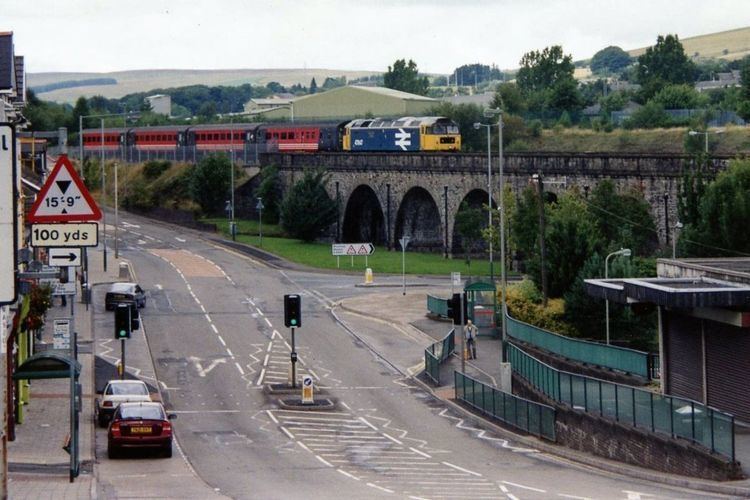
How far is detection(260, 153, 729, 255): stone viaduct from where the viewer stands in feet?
249

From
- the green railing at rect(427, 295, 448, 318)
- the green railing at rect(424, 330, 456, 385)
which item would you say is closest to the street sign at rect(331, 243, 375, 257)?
the green railing at rect(427, 295, 448, 318)

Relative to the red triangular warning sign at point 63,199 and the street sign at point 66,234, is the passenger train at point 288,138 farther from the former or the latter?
the red triangular warning sign at point 63,199

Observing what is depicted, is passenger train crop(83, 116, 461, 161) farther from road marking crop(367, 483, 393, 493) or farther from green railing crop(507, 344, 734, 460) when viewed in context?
road marking crop(367, 483, 393, 493)

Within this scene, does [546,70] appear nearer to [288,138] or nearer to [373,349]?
[288,138]

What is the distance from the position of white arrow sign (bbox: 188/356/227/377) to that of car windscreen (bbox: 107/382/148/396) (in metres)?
8.62

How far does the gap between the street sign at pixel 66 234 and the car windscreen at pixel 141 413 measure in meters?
9.70

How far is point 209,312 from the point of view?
65.0 metres

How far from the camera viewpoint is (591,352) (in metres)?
45.9

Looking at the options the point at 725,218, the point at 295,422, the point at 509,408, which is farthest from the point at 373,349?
the point at 509,408

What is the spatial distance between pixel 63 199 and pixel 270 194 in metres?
84.0

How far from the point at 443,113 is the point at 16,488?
4558 inches

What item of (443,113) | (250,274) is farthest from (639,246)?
(443,113)

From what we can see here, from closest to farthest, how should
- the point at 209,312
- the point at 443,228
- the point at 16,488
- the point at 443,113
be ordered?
the point at 16,488
the point at 209,312
the point at 443,228
the point at 443,113

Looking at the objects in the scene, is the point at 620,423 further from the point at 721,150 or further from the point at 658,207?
the point at 721,150
